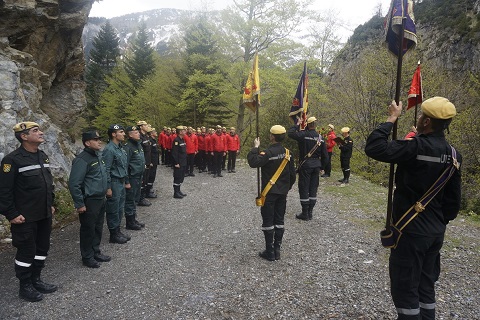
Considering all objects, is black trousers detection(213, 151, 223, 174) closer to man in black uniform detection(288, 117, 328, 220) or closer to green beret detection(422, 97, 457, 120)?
man in black uniform detection(288, 117, 328, 220)

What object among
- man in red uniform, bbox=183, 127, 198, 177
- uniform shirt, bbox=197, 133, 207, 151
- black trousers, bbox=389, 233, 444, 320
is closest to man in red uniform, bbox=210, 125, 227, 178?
uniform shirt, bbox=197, 133, 207, 151

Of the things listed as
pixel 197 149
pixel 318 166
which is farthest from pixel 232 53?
pixel 318 166

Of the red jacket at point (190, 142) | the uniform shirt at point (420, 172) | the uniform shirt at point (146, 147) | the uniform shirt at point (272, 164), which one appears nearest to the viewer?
the uniform shirt at point (420, 172)

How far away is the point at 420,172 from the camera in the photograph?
2.72 meters

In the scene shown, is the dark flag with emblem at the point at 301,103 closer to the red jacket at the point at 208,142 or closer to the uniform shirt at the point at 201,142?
the red jacket at the point at 208,142

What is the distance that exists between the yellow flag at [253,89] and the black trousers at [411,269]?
12.7ft

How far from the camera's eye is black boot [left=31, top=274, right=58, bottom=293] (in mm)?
4211

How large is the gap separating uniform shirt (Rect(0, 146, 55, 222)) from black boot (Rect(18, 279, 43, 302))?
895 mm

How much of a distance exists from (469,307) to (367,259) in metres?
1.64

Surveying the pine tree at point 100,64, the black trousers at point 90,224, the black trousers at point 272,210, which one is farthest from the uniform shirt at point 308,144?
the pine tree at point 100,64

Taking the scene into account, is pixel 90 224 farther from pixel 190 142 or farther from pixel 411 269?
pixel 190 142

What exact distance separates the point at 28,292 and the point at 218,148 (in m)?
10.4

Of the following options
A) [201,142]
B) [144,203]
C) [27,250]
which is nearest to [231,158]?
[201,142]

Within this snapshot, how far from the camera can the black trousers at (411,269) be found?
2.77 metres
